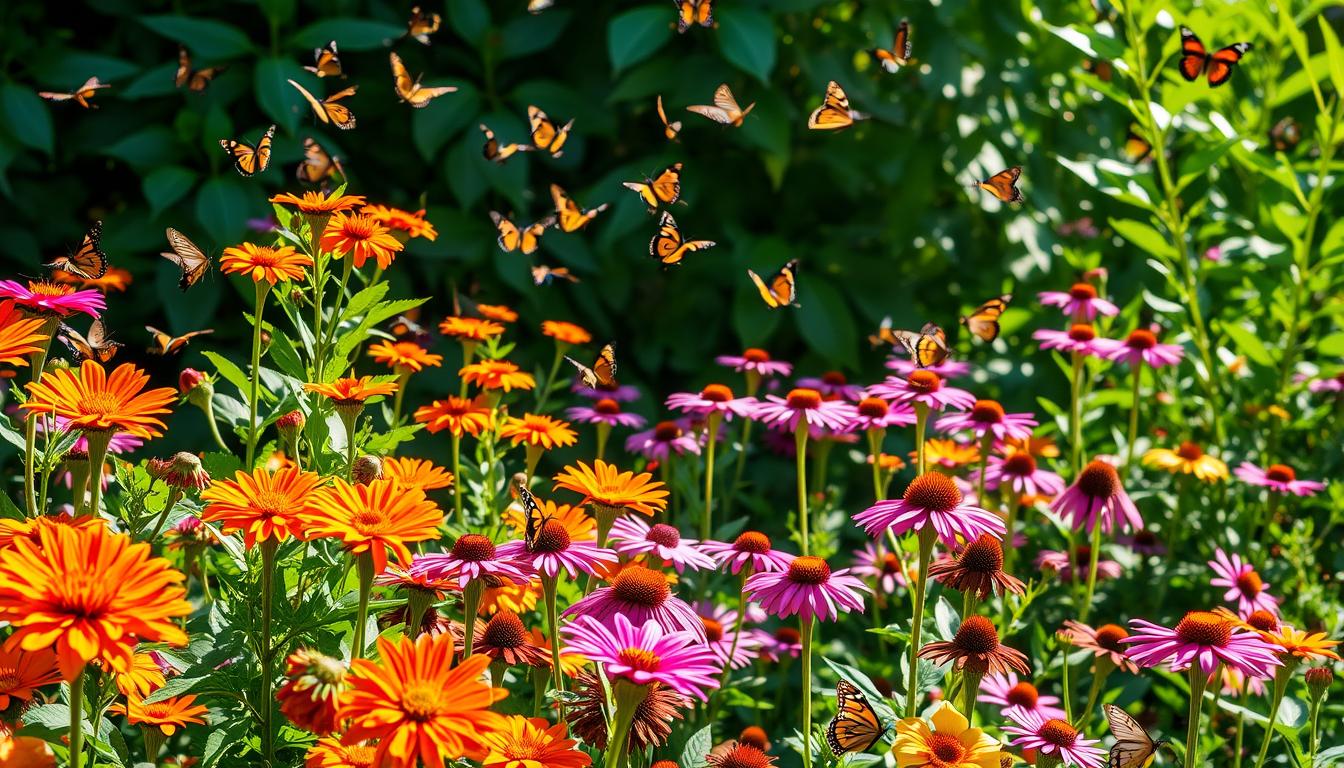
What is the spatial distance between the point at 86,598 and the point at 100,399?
32cm

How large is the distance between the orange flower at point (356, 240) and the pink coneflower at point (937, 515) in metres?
0.58

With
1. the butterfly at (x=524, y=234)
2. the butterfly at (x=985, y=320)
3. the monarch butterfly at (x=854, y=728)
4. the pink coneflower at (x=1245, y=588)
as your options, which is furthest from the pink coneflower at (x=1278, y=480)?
the butterfly at (x=524, y=234)

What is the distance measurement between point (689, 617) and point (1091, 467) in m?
0.73

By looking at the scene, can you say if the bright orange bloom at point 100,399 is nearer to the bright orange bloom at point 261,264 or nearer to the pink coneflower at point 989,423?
the bright orange bloom at point 261,264

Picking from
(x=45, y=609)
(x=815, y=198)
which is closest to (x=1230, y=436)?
(x=815, y=198)

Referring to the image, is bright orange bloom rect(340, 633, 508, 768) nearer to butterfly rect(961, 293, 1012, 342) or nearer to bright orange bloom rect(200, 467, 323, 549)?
bright orange bloom rect(200, 467, 323, 549)

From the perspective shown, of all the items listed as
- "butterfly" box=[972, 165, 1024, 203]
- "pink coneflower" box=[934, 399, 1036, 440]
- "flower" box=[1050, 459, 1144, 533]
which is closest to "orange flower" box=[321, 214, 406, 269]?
"pink coneflower" box=[934, 399, 1036, 440]

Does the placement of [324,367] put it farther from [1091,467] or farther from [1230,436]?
[1230,436]

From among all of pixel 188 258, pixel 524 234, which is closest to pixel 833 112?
pixel 524 234

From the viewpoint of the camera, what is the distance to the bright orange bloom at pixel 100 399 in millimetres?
1060

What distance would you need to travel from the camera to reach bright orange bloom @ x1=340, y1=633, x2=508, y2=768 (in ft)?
2.76

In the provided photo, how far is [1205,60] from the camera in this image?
2.04 meters

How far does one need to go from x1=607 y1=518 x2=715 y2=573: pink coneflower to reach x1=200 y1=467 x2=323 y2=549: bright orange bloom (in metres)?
0.46

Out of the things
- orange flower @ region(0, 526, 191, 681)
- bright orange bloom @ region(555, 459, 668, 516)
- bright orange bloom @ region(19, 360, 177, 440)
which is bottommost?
bright orange bloom @ region(555, 459, 668, 516)
